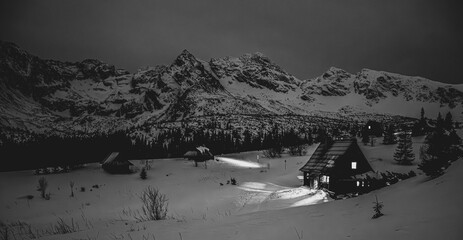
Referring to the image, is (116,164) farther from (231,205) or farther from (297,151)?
(297,151)

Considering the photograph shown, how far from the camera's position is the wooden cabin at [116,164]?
184 ft

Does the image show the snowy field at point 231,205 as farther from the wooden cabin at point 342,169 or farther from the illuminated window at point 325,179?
the wooden cabin at point 342,169

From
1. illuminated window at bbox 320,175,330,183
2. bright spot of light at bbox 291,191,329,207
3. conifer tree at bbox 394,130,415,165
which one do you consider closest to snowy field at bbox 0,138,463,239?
bright spot of light at bbox 291,191,329,207

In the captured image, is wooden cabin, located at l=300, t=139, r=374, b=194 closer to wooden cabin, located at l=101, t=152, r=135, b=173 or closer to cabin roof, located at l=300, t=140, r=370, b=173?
cabin roof, located at l=300, t=140, r=370, b=173

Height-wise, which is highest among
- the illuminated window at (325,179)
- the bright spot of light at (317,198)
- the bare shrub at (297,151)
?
the bare shrub at (297,151)

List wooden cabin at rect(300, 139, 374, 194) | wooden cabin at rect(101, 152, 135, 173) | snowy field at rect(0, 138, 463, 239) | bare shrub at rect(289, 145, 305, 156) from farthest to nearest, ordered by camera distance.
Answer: bare shrub at rect(289, 145, 305, 156) → wooden cabin at rect(101, 152, 135, 173) → wooden cabin at rect(300, 139, 374, 194) → snowy field at rect(0, 138, 463, 239)

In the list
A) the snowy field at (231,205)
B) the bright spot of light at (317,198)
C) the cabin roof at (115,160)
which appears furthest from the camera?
the cabin roof at (115,160)

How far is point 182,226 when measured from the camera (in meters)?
8.73

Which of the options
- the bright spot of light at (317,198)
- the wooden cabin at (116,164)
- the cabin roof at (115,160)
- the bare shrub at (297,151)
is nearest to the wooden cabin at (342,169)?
the bright spot of light at (317,198)

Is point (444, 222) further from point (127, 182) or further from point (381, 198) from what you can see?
point (127, 182)

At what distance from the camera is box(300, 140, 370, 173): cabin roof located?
33250 millimetres

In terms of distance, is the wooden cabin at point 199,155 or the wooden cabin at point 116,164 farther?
the wooden cabin at point 199,155

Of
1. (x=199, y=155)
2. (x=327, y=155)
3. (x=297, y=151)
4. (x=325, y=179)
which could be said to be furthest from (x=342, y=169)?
(x=297, y=151)

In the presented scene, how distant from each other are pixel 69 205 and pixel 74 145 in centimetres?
3205
